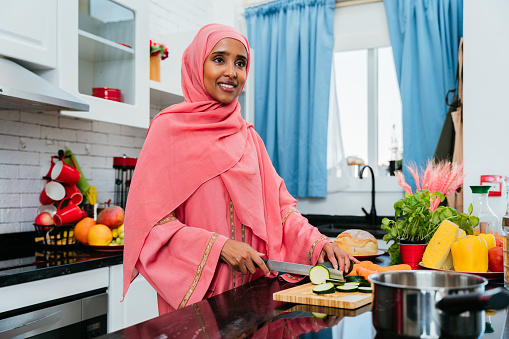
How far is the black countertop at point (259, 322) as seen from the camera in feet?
2.65

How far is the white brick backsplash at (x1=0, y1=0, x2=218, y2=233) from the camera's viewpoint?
2.39 meters

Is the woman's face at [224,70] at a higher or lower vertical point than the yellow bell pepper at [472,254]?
higher

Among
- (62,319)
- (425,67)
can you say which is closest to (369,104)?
(425,67)

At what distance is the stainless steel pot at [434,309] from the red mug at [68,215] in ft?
6.61

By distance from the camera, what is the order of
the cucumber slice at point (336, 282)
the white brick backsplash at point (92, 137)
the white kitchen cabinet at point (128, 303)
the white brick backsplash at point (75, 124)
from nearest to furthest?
the cucumber slice at point (336, 282)
the white kitchen cabinet at point (128, 303)
the white brick backsplash at point (75, 124)
the white brick backsplash at point (92, 137)

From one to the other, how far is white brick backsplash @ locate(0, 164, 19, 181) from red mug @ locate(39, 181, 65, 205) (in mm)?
148

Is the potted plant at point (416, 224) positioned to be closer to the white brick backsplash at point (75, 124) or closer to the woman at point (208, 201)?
the woman at point (208, 201)

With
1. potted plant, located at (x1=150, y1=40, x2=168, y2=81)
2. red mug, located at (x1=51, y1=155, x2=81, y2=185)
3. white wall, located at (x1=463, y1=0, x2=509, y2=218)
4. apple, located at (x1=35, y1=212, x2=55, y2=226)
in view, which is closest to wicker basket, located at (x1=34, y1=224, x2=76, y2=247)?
apple, located at (x1=35, y1=212, x2=55, y2=226)

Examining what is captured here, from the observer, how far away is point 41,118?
8.35 ft

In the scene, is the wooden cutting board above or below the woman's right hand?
below

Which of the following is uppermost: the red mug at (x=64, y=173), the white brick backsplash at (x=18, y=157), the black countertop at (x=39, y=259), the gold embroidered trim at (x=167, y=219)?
the white brick backsplash at (x=18, y=157)

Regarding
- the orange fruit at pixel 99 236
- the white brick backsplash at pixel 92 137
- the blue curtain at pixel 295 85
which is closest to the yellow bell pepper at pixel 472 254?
the orange fruit at pixel 99 236

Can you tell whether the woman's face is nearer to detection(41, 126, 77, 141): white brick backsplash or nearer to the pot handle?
the pot handle

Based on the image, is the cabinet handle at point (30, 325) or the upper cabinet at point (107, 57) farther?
the upper cabinet at point (107, 57)
